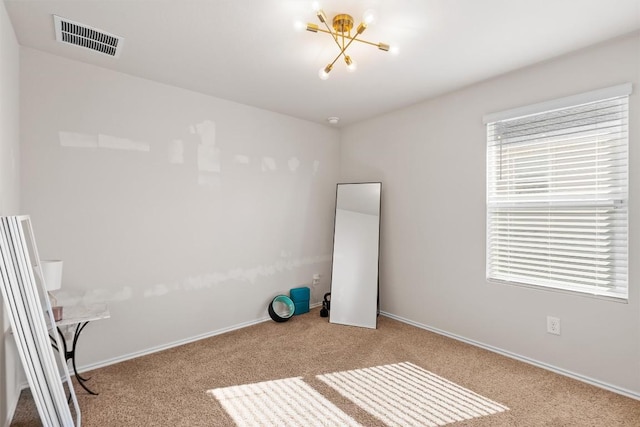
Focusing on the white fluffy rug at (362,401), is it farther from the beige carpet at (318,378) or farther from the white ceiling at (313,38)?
the white ceiling at (313,38)

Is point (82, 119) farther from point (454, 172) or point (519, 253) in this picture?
point (519, 253)

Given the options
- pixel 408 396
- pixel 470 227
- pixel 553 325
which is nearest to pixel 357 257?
pixel 470 227

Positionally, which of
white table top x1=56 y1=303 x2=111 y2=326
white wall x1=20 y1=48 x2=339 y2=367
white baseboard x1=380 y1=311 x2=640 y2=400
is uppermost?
white wall x1=20 y1=48 x2=339 y2=367

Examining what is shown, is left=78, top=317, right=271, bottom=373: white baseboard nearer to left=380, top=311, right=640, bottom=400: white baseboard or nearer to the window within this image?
left=380, top=311, right=640, bottom=400: white baseboard

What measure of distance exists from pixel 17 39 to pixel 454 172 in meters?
3.77

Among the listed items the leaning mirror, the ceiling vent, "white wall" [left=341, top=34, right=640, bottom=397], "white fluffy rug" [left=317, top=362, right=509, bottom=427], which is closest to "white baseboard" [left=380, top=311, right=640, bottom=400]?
"white wall" [left=341, top=34, right=640, bottom=397]

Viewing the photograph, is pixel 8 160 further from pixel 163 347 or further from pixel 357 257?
pixel 357 257

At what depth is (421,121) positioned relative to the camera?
11.8 feet

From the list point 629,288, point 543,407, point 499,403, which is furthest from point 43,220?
point 629,288

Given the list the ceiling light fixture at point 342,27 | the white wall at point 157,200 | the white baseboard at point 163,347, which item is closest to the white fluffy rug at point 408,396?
the white baseboard at point 163,347

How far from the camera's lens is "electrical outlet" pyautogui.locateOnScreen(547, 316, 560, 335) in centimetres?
256

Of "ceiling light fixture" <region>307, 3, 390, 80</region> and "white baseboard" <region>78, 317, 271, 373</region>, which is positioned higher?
"ceiling light fixture" <region>307, 3, 390, 80</region>

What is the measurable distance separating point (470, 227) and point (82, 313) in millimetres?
3363

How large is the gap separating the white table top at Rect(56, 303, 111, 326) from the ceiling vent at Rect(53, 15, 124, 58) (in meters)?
1.94
